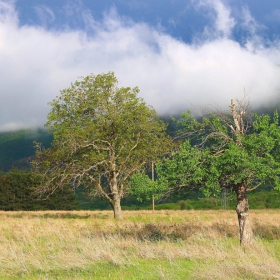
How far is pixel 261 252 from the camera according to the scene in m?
11.3

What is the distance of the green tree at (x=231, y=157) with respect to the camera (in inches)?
488

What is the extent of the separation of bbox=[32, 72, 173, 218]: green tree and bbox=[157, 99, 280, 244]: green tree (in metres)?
18.4

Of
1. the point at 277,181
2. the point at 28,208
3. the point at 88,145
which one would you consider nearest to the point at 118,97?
the point at 88,145

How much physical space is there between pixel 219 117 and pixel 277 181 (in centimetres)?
318

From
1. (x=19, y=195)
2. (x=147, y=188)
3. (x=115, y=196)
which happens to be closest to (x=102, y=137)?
(x=115, y=196)

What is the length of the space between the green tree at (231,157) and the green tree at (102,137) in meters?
18.4

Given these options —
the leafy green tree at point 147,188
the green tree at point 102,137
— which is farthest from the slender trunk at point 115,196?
the leafy green tree at point 147,188

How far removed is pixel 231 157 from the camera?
1224 centimetres

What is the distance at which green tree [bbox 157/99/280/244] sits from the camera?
12398mm

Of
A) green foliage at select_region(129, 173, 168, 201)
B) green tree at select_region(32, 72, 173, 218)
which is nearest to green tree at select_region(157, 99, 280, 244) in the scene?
green foliage at select_region(129, 173, 168, 201)

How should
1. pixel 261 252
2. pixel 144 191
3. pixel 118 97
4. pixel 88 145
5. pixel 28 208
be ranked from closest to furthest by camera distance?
pixel 261 252, pixel 144 191, pixel 88 145, pixel 118 97, pixel 28 208

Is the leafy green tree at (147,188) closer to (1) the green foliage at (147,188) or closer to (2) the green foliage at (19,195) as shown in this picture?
(1) the green foliage at (147,188)

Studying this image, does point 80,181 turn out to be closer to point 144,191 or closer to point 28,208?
point 144,191

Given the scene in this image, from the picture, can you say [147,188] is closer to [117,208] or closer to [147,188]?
[147,188]
